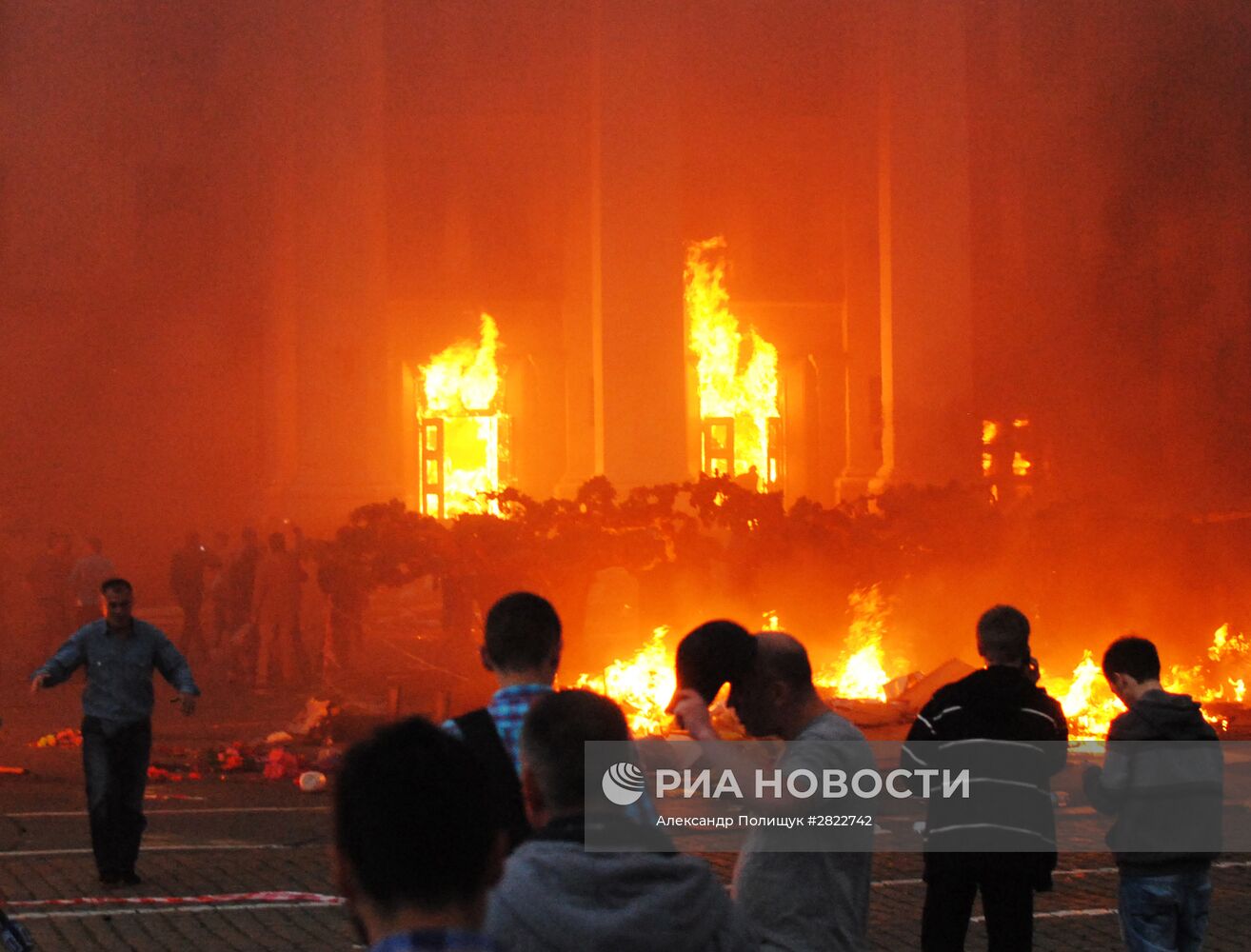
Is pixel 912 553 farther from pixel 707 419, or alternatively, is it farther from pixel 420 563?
pixel 707 419

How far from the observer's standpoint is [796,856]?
156 inches

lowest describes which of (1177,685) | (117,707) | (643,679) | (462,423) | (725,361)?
(1177,685)

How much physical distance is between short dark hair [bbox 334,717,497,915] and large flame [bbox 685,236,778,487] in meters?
24.0

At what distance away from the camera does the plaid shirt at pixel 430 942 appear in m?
2.25

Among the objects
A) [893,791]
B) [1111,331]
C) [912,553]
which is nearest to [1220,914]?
[893,791]

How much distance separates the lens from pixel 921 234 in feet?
72.2

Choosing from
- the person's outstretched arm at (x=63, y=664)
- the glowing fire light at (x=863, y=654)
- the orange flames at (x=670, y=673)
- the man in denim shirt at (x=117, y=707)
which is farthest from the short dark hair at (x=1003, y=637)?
the glowing fire light at (x=863, y=654)

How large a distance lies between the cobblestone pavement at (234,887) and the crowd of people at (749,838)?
2.19 m

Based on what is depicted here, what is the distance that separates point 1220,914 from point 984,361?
16453 mm

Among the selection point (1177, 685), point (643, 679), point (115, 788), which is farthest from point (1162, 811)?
point (1177, 685)

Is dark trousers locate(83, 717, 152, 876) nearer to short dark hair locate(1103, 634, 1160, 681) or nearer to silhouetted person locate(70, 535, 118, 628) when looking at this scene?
short dark hair locate(1103, 634, 1160, 681)

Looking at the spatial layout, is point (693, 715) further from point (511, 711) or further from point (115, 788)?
point (115, 788)

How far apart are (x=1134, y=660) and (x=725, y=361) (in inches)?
834

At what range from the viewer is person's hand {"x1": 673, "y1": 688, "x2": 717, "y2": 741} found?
12.1 feet
